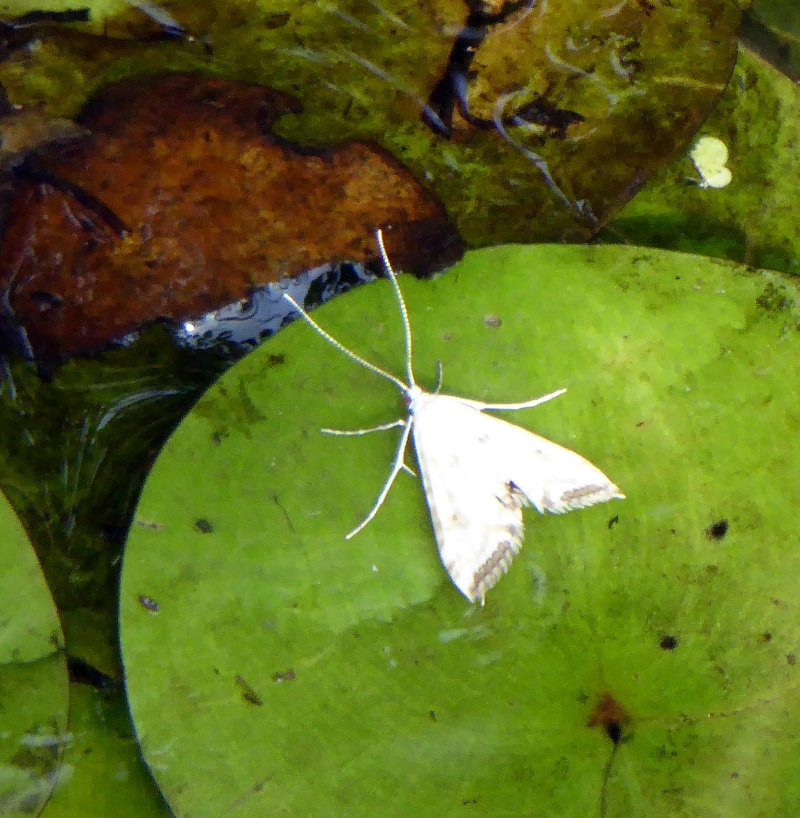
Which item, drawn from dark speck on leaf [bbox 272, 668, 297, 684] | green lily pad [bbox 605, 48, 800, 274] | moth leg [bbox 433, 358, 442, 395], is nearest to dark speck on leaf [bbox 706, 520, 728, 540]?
moth leg [bbox 433, 358, 442, 395]

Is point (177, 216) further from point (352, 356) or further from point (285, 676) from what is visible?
point (285, 676)

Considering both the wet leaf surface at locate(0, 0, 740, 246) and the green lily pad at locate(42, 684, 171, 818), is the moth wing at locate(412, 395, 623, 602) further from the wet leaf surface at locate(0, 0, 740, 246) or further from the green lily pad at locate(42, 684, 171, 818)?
the green lily pad at locate(42, 684, 171, 818)

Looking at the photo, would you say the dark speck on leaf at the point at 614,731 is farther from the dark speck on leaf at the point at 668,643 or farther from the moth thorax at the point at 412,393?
the moth thorax at the point at 412,393

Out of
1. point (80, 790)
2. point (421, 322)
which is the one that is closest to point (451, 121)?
point (421, 322)

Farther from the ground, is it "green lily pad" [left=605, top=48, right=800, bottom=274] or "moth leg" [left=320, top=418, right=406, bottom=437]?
"green lily pad" [left=605, top=48, right=800, bottom=274]

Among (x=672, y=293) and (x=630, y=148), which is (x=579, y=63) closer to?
(x=630, y=148)

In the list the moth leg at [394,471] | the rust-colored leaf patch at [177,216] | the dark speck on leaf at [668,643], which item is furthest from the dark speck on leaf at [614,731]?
the rust-colored leaf patch at [177,216]

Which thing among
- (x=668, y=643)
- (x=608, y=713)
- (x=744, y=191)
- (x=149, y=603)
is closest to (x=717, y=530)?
(x=668, y=643)
